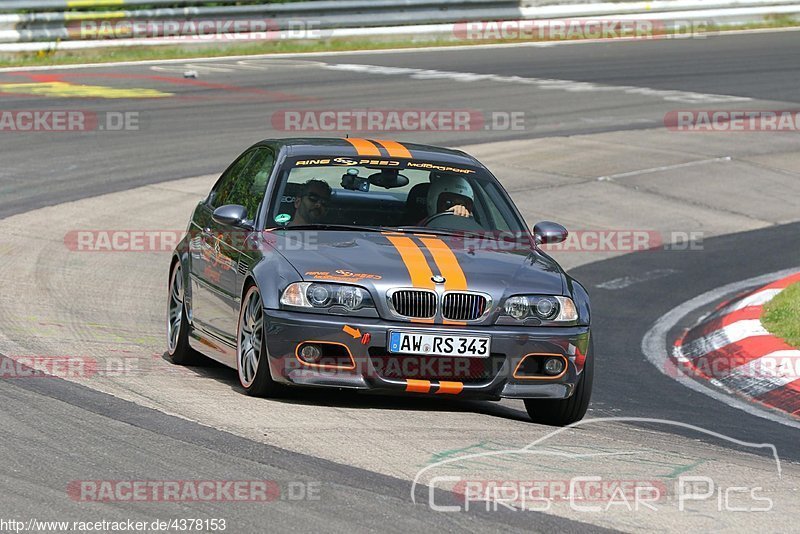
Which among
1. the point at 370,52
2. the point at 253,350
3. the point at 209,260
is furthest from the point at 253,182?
the point at 370,52

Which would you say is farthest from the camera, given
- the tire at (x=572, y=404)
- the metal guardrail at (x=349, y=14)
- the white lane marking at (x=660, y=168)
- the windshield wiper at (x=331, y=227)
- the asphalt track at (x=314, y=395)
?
the metal guardrail at (x=349, y=14)

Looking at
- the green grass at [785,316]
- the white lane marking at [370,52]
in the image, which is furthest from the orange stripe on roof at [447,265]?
the white lane marking at [370,52]

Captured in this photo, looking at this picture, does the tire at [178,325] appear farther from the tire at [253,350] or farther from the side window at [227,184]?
the tire at [253,350]

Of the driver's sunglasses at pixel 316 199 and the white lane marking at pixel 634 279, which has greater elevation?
the driver's sunglasses at pixel 316 199

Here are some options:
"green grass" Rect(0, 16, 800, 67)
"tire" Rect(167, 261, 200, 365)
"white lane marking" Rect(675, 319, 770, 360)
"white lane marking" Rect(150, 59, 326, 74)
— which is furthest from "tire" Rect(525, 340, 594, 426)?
"green grass" Rect(0, 16, 800, 67)

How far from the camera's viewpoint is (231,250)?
27.8 ft

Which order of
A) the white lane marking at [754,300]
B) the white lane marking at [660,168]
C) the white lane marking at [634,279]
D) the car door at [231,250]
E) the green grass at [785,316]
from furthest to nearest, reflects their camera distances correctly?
the white lane marking at [660,168] < the white lane marking at [634,279] < the white lane marking at [754,300] < the green grass at [785,316] < the car door at [231,250]

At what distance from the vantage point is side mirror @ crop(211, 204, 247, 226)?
27.5ft

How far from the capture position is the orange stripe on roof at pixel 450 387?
24.5ft

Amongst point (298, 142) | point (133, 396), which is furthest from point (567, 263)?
point (133, 396)

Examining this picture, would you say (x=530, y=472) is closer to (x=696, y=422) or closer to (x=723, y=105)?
(x=696, y=422)

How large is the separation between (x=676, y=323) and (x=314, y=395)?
4.70 meters

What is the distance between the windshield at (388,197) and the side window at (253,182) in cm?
17

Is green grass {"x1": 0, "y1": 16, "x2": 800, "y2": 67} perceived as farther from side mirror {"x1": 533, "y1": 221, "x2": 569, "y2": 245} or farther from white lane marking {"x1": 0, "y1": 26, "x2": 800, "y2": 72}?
side mirror {"x1": 533, "y1": 221, "x2": 569, "y2": 245}
